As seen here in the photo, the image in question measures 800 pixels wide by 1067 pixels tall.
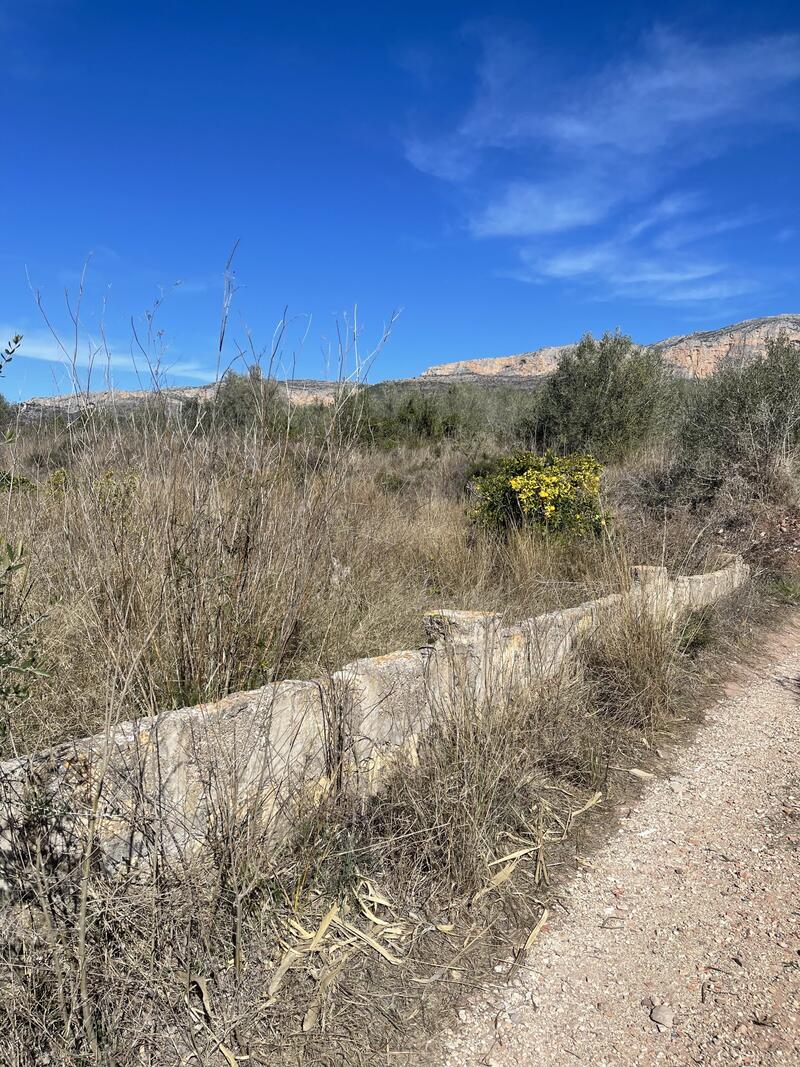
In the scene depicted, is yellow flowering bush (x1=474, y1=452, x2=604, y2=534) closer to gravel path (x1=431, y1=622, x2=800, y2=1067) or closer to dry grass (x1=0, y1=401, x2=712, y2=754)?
dry grass (x1=0, y1=401, x2=712, y2=754)

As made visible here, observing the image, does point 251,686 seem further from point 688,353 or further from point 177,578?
point 688,353

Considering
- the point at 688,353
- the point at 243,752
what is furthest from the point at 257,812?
the point at 688,353

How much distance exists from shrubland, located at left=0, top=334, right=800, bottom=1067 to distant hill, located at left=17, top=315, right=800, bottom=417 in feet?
0.36

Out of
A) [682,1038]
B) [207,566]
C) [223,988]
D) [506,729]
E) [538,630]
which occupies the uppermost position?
[207,566]

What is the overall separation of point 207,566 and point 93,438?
704 millimetres

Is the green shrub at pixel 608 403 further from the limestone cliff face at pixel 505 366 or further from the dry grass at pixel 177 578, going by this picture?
the limestone cliff face at pixel 505 366

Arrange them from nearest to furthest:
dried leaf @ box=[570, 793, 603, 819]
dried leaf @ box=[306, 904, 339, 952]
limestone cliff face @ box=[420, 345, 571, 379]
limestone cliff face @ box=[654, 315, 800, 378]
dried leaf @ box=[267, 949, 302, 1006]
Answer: dried leaf @ box=[267, 949, 302, 1006] < dried leaf @ box=[306, 904, 339, 952] < dried leaf @ box=[570, 793, 603, 819] < limestone cliff face @ box=[654, 315, 800, 378] < limestone cliff face @ box=[420, 345, 571, 379]

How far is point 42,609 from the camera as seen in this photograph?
8.28 feet

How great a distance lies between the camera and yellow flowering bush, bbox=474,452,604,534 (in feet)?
18.5

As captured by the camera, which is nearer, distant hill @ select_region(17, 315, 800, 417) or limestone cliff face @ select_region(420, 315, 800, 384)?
distant hill @ select_region(17, 315, 800, 417)

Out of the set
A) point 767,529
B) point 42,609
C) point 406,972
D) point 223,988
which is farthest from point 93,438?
point 767,529

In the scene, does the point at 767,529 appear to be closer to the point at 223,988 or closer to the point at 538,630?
the point at 538,630

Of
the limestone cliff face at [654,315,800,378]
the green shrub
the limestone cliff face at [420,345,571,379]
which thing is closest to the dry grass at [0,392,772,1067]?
the green shrub

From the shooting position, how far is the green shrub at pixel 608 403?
12.5 meters
